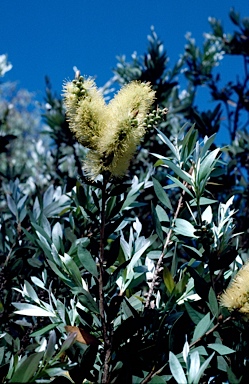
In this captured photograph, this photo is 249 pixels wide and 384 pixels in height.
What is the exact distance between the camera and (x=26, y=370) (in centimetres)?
83

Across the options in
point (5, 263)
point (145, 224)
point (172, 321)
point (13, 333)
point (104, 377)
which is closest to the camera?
point (104, 377)

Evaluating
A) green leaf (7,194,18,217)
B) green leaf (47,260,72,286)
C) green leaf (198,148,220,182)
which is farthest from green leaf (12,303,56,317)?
green leaf (7,194,18,217)

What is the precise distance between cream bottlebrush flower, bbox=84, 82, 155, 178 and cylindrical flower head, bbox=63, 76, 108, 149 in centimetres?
2

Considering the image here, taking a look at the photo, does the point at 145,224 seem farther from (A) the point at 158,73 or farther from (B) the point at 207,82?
(B) the point at 207,82

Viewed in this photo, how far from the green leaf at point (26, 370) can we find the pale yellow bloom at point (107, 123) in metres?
0.40

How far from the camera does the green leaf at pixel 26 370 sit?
820mm

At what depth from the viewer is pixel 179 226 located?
1.18m

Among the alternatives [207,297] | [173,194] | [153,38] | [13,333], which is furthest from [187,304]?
[153,38]

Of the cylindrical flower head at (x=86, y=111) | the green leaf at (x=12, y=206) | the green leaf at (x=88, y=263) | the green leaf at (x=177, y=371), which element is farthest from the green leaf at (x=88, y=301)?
the green leaf at (x=12, y=206)

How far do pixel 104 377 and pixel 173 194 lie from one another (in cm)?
226

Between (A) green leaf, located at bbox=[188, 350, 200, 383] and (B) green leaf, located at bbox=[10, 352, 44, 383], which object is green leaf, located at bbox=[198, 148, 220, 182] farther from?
(B) green leaf, located at bbox=[10, 352, 44, 383]

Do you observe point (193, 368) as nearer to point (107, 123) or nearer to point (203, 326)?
point (203, 326)

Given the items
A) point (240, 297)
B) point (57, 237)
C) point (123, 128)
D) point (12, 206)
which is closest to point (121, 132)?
point (123, 128)

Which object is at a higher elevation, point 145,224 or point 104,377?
point 145,224
